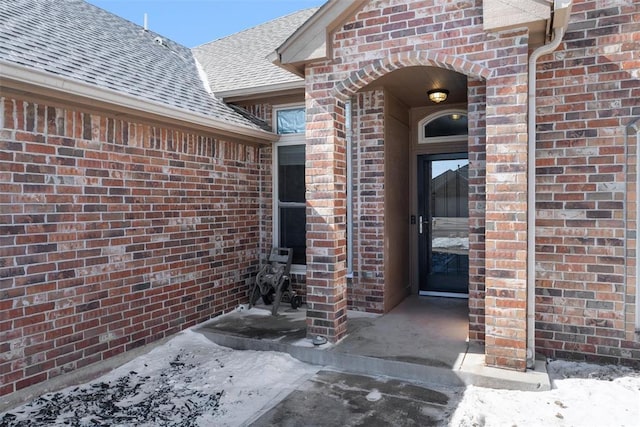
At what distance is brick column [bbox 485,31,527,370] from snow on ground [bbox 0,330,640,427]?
17.3 inches

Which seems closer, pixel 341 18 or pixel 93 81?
pixel 93 81

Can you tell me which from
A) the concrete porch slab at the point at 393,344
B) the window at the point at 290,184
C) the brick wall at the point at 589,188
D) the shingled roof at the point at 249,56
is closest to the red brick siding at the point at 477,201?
the concrete porch slab at the point at 393,344

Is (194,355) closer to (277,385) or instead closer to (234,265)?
(277,385)

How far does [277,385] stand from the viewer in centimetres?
381

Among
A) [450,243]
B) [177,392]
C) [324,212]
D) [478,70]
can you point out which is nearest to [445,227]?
[450,243]

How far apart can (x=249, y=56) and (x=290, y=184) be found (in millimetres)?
2726

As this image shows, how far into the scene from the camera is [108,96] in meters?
4.00

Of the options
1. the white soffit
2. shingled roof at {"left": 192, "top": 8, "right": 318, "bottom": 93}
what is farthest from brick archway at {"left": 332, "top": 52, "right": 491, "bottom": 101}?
shingled roof at {"left": 192, "top": 8, "right": 318, "bottom": 93}

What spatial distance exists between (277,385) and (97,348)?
1.80 m

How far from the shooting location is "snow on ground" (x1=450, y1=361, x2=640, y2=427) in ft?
10.2

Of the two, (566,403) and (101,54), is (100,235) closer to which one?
(101,54)

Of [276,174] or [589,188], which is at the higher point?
[276,174]

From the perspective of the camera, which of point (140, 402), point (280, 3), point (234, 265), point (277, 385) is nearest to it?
point (140, 402)

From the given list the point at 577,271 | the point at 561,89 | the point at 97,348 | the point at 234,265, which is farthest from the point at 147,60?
the point at 577,271
